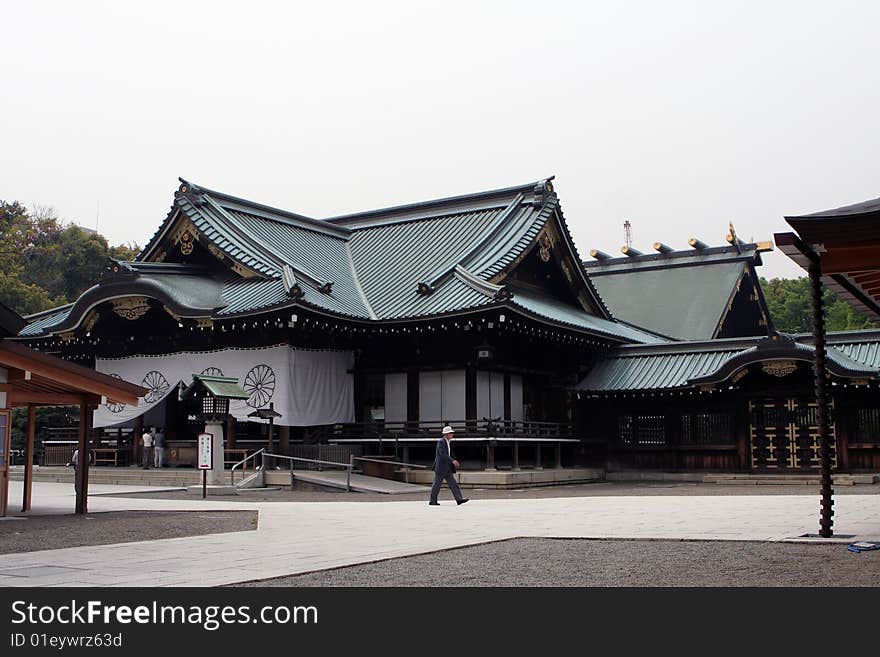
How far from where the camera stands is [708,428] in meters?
28.1

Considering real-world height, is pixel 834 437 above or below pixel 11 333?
below

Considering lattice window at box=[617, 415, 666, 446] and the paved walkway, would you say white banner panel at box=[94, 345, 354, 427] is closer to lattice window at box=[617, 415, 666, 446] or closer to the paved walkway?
the paved walkway

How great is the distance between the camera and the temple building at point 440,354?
26109 mm

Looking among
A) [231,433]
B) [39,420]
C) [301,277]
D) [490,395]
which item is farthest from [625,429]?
[39,420]

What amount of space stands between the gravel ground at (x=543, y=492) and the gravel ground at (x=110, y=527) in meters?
4.45

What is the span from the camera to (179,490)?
2247 cm

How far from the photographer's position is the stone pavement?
8938 mm

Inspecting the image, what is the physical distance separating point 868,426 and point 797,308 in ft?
119

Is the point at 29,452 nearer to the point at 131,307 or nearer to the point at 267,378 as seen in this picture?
the point at 267,378

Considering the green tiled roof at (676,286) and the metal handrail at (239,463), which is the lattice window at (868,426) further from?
the metal handrail at (239,463)

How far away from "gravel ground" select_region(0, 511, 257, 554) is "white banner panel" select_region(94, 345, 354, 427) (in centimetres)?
1055
